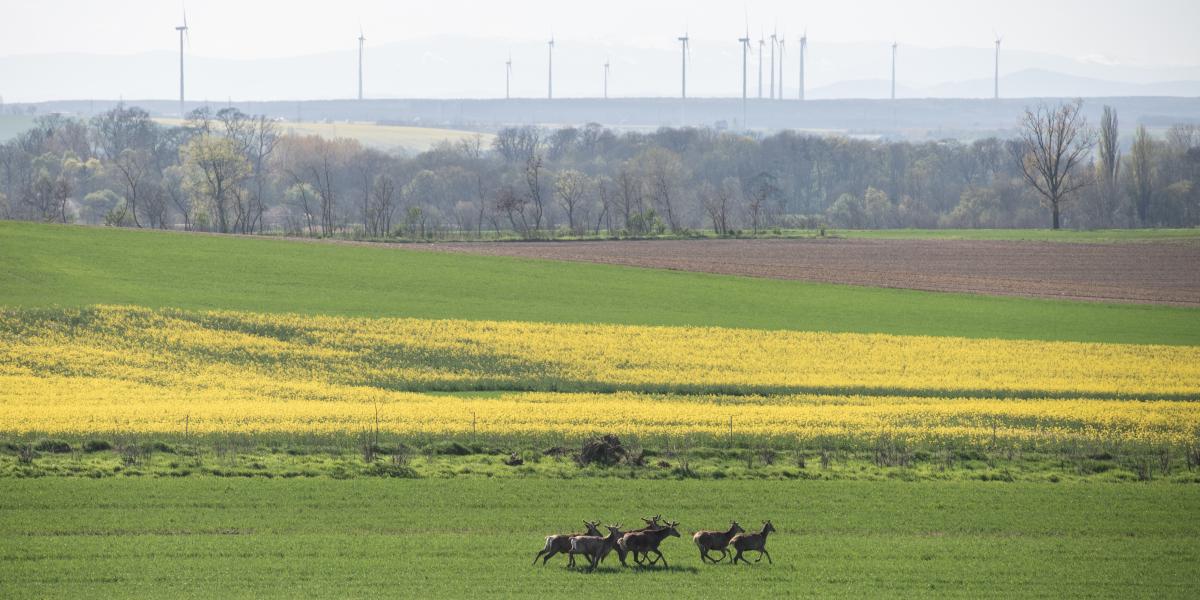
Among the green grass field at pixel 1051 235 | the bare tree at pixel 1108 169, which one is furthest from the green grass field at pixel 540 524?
the bare tree at pixel 1108 169

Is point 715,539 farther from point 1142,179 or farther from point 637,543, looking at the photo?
point 1142,179

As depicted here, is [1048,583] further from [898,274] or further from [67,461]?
[898,274]

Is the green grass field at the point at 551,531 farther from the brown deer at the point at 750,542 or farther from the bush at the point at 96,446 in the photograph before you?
the bush at the point at 96,446

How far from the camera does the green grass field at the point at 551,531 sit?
23562 mm

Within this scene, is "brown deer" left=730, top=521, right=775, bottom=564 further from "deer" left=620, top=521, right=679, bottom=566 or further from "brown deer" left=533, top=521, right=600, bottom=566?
"brown deer" left=533, top=521, right=600, bottom=566

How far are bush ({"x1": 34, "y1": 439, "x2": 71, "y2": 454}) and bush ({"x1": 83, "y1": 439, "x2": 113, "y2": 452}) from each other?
398 millimetres

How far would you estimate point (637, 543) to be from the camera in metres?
25.0

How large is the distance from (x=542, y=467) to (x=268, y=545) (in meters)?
8.80

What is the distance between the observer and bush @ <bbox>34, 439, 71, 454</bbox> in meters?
34.7

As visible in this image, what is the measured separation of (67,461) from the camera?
3288cm

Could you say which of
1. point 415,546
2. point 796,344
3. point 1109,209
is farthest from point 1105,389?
point 1109,209

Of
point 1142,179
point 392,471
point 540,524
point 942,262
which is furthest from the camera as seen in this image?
point 1142,179

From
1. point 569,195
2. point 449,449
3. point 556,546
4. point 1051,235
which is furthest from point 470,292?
point 569,195

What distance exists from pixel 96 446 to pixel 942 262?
7255 cm
